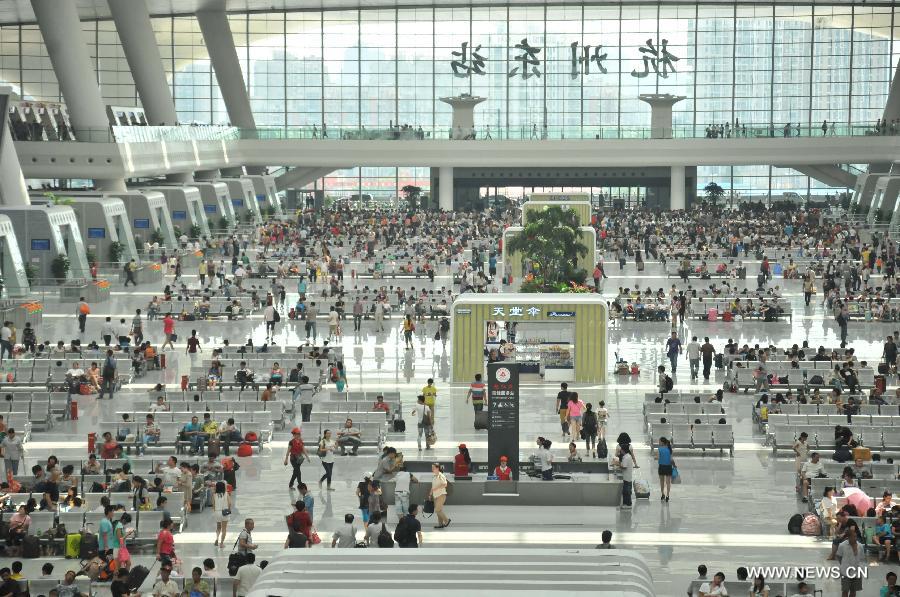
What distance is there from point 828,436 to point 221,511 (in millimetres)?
9912

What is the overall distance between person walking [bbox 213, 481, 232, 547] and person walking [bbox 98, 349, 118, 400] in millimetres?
10216

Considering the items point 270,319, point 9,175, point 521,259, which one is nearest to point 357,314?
point 270,319

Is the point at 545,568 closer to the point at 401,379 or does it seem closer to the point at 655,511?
the point at 655,511

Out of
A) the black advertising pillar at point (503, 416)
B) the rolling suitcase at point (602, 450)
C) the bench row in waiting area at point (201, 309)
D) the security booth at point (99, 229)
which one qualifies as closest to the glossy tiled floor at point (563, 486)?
the rolling suitcase at point (602, 450)

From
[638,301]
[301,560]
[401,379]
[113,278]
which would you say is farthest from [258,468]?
[113,278]

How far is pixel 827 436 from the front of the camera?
2159cm

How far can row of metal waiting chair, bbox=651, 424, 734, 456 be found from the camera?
21.4m

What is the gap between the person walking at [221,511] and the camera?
16266 mm

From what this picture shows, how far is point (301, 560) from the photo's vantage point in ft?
28.9

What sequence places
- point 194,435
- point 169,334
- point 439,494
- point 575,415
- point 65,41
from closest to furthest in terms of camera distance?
point 439,494
point 194,435
point 575,415
point 169,334
point 65,41

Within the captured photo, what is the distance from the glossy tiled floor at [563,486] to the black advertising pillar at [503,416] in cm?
81

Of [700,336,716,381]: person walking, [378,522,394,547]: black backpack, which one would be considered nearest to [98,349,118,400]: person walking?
[700,336,716,381]: person walking

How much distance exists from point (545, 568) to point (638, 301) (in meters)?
29.2

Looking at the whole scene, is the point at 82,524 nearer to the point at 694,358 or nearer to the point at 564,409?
the point at 564,409
